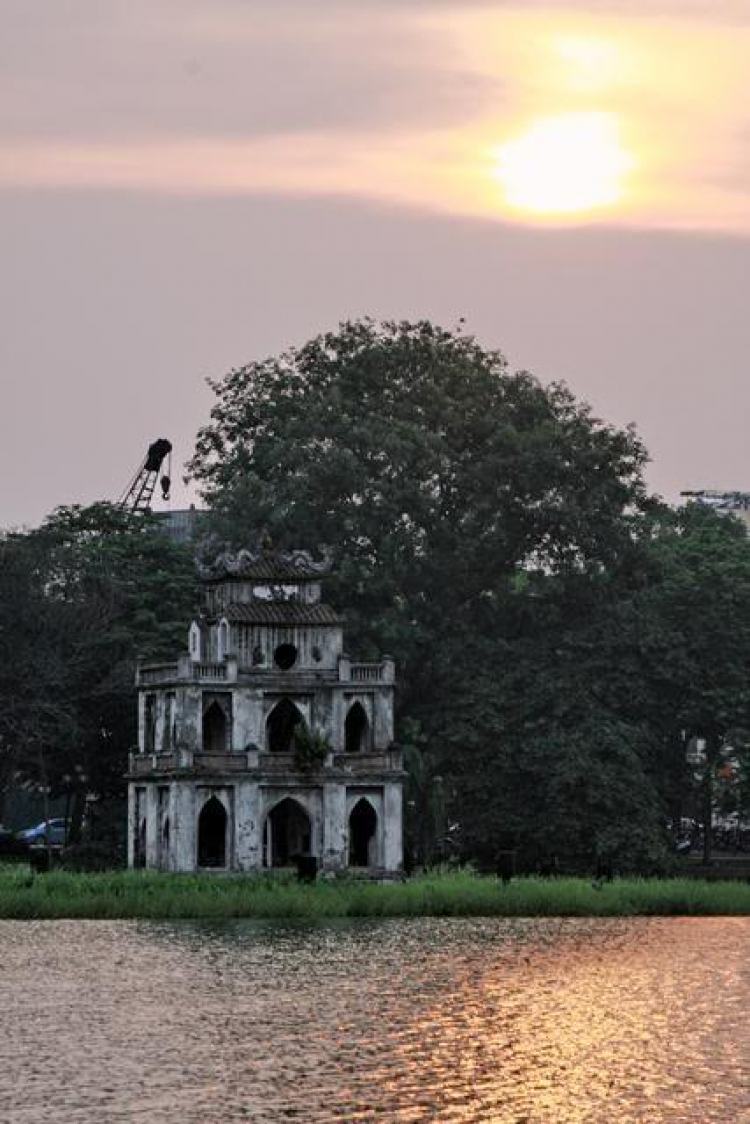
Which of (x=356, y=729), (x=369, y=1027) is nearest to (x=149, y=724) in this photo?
(x=356, y=729)

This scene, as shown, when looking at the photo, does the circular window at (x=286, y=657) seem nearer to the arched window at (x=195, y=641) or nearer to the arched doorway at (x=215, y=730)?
the arched doorway at (x=215, y=730)

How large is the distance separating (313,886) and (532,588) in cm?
3514

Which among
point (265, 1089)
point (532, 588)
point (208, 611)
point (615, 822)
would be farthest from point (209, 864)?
point (265, 1089)

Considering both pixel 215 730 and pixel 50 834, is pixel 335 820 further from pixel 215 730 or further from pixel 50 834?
pixel 50 834

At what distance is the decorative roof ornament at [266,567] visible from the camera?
8556 cm

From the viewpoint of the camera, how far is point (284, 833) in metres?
86.5

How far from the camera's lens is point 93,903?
64.1 meters

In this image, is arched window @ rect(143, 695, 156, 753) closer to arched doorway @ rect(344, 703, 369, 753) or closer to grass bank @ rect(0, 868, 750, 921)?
arched doorway @ rect(344, 703, 369, 753)

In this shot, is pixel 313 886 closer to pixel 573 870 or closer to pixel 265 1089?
pixel 573 870

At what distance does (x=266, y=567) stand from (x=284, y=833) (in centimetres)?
866

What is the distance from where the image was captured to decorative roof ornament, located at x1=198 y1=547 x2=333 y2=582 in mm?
85562

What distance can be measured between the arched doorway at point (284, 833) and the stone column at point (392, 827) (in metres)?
2.59

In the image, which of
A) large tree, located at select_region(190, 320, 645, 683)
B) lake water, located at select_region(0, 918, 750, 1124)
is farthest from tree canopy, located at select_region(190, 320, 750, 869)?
lake water, located at select_region(0, 918, 750, 1124)

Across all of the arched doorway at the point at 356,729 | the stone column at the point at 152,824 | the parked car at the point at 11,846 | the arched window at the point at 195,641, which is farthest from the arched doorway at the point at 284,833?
the parked car at the point at 11,846
